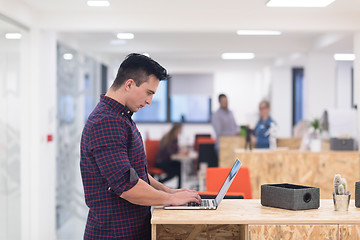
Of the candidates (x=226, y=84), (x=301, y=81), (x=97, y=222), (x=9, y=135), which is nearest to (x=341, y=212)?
(x=97, y=222)

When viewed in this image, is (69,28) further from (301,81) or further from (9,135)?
(301,81)

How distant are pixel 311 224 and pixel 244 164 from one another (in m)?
3.97

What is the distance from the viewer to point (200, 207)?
3125 millimetres

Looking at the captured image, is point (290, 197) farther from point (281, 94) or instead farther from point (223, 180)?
point (281, 94)

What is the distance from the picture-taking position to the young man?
2750mm

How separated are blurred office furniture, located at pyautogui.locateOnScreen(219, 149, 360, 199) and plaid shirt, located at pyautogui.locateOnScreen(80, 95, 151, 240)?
13.2 feet

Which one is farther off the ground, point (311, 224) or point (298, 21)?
point (298, 21)

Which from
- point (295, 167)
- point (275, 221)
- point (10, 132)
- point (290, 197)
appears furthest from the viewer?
point (295, 167)

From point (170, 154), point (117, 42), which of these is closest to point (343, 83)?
point (170, 154)

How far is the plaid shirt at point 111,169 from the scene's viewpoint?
2738 millimetres

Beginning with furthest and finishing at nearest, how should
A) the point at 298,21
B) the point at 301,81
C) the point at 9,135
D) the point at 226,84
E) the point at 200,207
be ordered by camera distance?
the point at 226,84, the point at 301,81, the point at 298,21, the point at 9,135, the point at 200,207

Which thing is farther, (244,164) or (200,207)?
(244,164)

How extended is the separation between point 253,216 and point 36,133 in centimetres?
377

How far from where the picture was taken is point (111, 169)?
2.72 m
